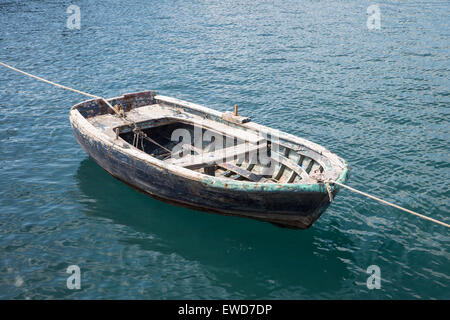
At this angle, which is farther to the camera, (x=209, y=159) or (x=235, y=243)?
(x=209, y=159)

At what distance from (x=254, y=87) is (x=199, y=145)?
8.09 m

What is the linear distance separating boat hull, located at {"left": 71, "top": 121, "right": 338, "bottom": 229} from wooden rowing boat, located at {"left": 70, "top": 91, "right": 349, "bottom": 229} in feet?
0.08

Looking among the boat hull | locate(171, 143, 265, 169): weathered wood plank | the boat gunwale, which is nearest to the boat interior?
locate(171, 143, 265, 169): weathered wood plank

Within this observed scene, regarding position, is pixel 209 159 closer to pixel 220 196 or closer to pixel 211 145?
pixel 220 196

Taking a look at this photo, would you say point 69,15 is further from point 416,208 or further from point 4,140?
point 416,208

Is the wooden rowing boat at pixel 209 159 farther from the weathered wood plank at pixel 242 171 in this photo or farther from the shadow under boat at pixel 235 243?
the shadow under boat at pixel 235 243

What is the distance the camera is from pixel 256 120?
17.0 meters

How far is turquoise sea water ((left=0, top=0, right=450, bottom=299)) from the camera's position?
916 cm

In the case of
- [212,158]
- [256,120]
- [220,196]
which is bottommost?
[220,196]

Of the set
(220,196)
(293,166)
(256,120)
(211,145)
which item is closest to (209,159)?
(220,196)

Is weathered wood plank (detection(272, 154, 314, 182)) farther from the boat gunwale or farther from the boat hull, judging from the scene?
the boat hull

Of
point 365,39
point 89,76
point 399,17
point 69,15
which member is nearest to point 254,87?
point 89,76

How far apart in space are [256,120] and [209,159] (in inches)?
266

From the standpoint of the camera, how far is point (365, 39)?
26.6 meters
